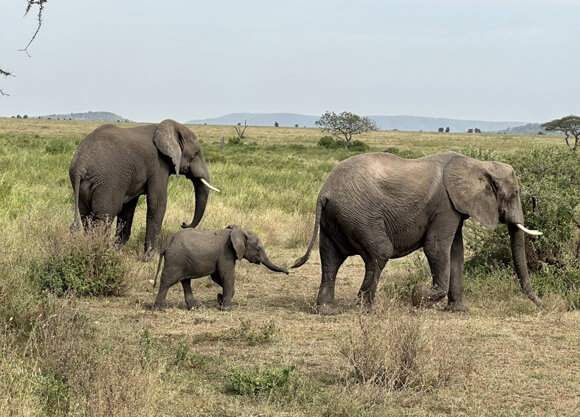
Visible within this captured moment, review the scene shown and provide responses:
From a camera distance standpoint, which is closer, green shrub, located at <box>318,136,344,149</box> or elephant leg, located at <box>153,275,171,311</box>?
elephant leg, located at <box>153,275,171,311</box>

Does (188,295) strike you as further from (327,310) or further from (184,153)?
(184,153)

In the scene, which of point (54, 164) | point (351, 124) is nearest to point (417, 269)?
point (54, 164)

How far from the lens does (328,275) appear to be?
27.2 ft

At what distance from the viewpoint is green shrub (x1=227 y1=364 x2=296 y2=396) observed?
5395 millimetres

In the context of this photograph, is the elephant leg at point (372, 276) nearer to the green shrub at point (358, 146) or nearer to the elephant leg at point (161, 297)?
the elephant leg at point (161, 297)

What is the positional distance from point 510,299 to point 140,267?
5034mm

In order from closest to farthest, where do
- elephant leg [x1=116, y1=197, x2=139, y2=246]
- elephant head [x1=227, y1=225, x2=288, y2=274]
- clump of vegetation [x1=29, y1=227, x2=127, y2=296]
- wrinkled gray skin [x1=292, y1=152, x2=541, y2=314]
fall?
wrinkled gray skin [x1=292, y1=152, x2=541, y2=314] < elephant head [x1=227, y1=225, x2=288, y2=274] < clump of vegetation [x1=29, y1=227, x2=127, y2=296] < elephant leg [x1=116, y1=197, x2=139, y2=246]

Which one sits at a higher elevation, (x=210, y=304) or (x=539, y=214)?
(x=539, y=214)

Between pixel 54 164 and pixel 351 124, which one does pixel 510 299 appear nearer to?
pixel 54 164

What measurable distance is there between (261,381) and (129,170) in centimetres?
552

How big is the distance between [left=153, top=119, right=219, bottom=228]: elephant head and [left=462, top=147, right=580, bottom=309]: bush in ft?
14.1

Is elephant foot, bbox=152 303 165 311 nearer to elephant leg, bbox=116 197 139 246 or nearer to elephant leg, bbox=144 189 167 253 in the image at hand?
elephant leg, bbox=144 189 167 253

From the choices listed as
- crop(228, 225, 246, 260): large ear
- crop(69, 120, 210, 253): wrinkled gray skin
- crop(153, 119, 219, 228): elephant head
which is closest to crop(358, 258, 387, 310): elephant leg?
crop(228, 225, 246, 260): large ear

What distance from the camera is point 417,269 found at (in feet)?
33.8
